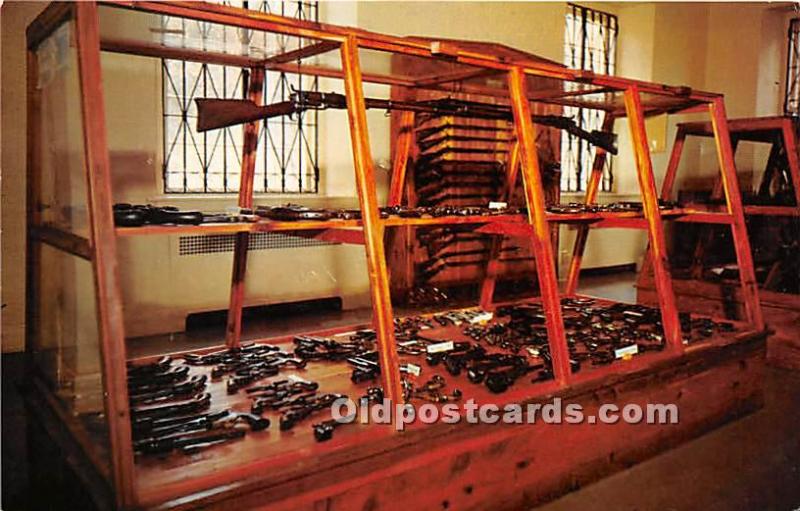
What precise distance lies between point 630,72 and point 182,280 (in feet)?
22.9

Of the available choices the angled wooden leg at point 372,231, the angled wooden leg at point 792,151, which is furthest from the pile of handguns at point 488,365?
the angled wooden leg at point 792,151

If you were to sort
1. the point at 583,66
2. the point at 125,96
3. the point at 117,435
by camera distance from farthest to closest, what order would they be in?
the point at 583,66
the point at 125,96
the point at 117,435

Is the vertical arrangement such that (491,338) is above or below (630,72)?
below

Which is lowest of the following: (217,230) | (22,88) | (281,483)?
(281,483)

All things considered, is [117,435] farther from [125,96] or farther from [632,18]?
[632,18]

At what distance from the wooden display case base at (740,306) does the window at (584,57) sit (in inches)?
149

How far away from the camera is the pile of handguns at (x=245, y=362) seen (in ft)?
8.71

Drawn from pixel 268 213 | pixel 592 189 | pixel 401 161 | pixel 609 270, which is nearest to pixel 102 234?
pixel 268 213

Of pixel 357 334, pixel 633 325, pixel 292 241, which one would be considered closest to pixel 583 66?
pixel 292 241

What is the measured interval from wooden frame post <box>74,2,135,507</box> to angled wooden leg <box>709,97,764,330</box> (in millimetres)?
3169

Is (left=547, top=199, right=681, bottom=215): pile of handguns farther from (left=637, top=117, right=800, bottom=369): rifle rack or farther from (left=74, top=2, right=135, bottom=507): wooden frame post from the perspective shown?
(left=74, top=2, right=135, bottom=507): wooden frame post

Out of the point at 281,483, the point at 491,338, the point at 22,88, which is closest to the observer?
the point at 281,483

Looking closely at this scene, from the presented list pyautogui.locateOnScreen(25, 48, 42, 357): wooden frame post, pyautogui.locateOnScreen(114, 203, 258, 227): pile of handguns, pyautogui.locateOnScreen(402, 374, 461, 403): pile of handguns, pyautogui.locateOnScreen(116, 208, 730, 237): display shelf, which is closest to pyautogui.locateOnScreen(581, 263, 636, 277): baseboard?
pyautogui.locateOnScreen(116, 208, 730, 237): display shelf

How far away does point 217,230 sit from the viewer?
6.69ft
